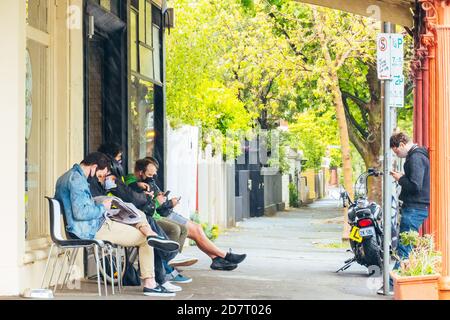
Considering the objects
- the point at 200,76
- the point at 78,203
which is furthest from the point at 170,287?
the point at 200,76

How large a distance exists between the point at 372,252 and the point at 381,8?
120 inches

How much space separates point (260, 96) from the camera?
34.8 meters

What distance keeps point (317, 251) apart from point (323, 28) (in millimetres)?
5098

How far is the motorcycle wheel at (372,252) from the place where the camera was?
43.7 ft

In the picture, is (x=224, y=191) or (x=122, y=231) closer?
(x=122, y=231)

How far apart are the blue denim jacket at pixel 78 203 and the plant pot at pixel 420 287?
9.69 ft

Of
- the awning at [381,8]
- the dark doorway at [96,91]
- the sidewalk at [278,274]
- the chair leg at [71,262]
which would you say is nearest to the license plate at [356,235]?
the sidewalk at [278,274]

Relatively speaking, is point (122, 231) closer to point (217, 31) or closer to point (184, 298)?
point (184, 298)

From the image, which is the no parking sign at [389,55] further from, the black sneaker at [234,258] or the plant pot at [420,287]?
the black sneaker at [234,258]

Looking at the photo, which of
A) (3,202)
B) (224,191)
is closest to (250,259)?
(3,202)

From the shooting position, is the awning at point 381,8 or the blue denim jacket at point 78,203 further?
the awning at point 381,8

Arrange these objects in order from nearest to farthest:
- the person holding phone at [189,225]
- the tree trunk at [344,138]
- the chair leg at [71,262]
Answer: the chair leg at [71,262] → the person holding phone at [189,225] → the tree trunk at [344,138]

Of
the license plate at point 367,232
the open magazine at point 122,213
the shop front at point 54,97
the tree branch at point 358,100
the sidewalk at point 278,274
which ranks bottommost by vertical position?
the sidewalk at point 278,274

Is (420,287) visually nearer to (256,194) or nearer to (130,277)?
(130,277)
